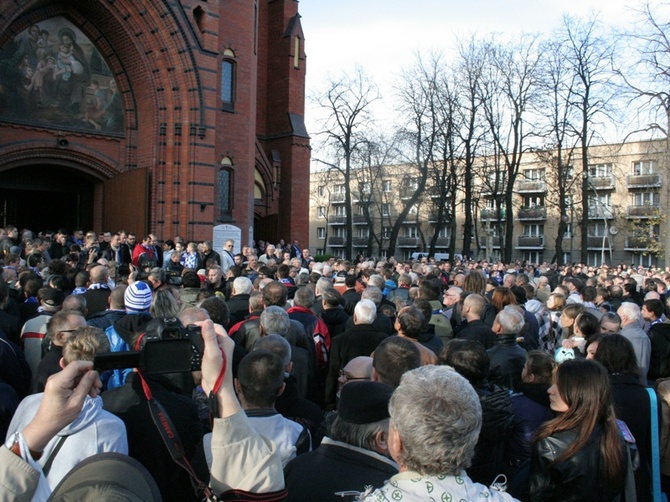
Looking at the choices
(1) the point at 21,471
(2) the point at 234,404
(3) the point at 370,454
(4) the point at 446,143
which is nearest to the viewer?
(1) the point at 21,471

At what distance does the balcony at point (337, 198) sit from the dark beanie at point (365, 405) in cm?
7944

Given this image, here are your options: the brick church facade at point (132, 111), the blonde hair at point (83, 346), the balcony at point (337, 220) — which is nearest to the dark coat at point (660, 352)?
the blonde hair at point (83, 346)

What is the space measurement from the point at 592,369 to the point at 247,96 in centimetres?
2315

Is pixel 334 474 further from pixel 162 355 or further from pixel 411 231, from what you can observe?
pixel 411 231

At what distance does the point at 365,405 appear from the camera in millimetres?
2738

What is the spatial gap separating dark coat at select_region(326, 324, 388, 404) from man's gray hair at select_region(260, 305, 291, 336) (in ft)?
2.80

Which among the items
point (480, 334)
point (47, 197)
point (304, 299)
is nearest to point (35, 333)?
point (304, 299)

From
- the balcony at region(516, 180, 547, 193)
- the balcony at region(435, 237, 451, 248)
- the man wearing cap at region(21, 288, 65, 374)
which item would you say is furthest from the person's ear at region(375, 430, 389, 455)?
the balcony at region(435, 237, 451, 248)

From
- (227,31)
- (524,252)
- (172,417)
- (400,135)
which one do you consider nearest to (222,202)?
(227,31)

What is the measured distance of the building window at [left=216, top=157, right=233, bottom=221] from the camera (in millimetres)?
24562

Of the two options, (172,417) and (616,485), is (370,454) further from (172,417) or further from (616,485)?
(616,485)

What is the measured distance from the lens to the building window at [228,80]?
24500mm

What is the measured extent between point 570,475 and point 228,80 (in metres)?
23.5

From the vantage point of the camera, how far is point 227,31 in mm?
24422
